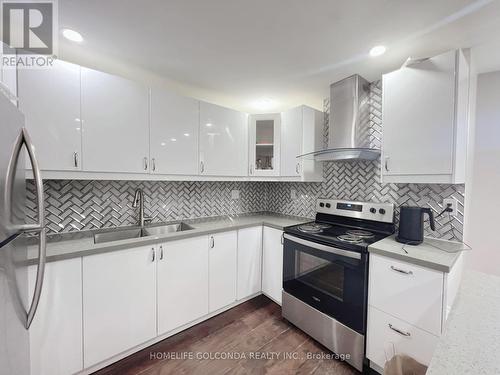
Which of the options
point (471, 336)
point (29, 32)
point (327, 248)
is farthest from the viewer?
point (327, 248)

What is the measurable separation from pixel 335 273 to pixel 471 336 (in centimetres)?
102

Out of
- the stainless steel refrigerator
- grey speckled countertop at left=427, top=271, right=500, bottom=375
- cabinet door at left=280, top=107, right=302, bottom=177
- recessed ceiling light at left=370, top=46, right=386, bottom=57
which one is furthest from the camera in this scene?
cabinet door at left=280, top=107, right=302, bottom=177

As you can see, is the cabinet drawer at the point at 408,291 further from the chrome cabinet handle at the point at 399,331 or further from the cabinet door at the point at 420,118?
the cabinet door at the point at 420,118

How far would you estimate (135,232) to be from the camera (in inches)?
74.4

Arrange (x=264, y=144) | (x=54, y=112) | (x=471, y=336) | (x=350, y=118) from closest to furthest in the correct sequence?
(x=471, y=336) → (x=54, y=112) → (x=350, y=118) → (x=264, y=144)

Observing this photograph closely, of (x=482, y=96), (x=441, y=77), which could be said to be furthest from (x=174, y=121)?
(x=482, y=96)

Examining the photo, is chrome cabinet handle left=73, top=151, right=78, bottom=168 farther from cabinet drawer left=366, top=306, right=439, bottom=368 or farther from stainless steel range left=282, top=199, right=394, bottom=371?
cabinet drawer left=366, top=306, right=439, bottom=368

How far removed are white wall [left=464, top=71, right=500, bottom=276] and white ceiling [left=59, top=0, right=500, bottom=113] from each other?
59cm

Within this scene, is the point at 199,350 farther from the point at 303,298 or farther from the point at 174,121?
the point at 174,121

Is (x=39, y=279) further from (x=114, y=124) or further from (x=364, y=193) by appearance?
(x=364, y=193)

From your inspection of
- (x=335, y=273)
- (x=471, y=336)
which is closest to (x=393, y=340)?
(x=335, y=273)

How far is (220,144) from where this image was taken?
2.18m

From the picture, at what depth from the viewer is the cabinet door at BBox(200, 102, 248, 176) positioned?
2.07 metres

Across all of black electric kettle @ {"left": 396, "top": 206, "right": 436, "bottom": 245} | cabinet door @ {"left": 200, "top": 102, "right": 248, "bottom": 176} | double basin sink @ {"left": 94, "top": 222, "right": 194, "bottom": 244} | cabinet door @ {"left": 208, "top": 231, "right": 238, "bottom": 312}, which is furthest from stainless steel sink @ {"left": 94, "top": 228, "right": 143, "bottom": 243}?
black electric kettle @ {"left": 396, "top": 206, "right": 436, "bottom": 245}
